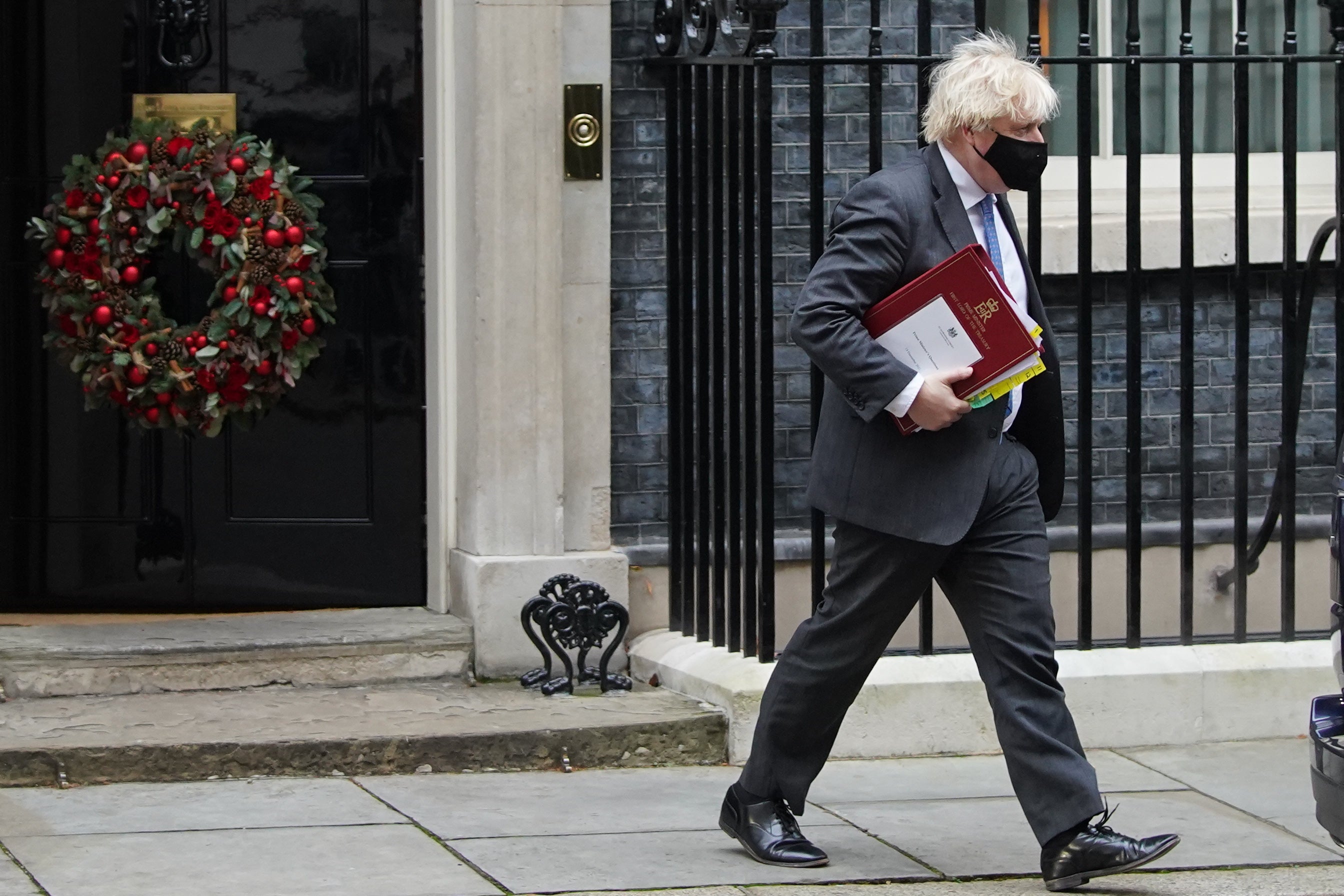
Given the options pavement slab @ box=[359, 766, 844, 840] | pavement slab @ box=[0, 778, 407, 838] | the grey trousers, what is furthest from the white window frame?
pavement slab @ box=[0, 778, 407, 838]

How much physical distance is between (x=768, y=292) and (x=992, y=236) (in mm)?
1244

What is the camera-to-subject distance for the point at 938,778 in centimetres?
582

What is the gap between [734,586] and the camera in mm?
6148

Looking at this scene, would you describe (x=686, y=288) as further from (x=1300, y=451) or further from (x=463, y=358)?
(x=1300, y=451)

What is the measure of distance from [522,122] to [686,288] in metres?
0.71

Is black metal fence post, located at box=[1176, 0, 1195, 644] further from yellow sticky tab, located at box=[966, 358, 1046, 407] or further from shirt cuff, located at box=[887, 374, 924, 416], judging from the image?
shirt cuff, located at box=[887, 374, 924, 416]

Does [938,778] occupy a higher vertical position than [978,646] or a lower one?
lower

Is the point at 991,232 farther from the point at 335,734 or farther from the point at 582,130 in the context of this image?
the point at 335,734

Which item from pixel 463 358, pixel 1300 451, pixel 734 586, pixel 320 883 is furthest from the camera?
pixel 1300 451

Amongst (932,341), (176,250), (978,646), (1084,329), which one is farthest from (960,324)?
(176,250)

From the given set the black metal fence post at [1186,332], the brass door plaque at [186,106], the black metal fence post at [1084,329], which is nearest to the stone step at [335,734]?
the black metal fence post at [1084,329]

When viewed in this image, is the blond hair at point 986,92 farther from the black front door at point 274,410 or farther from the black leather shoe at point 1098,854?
the black front door at point 274,410

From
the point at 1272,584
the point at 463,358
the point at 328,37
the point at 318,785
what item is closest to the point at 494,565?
the point at 463,358

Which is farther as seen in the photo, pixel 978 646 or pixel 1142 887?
pixel 1142 887
